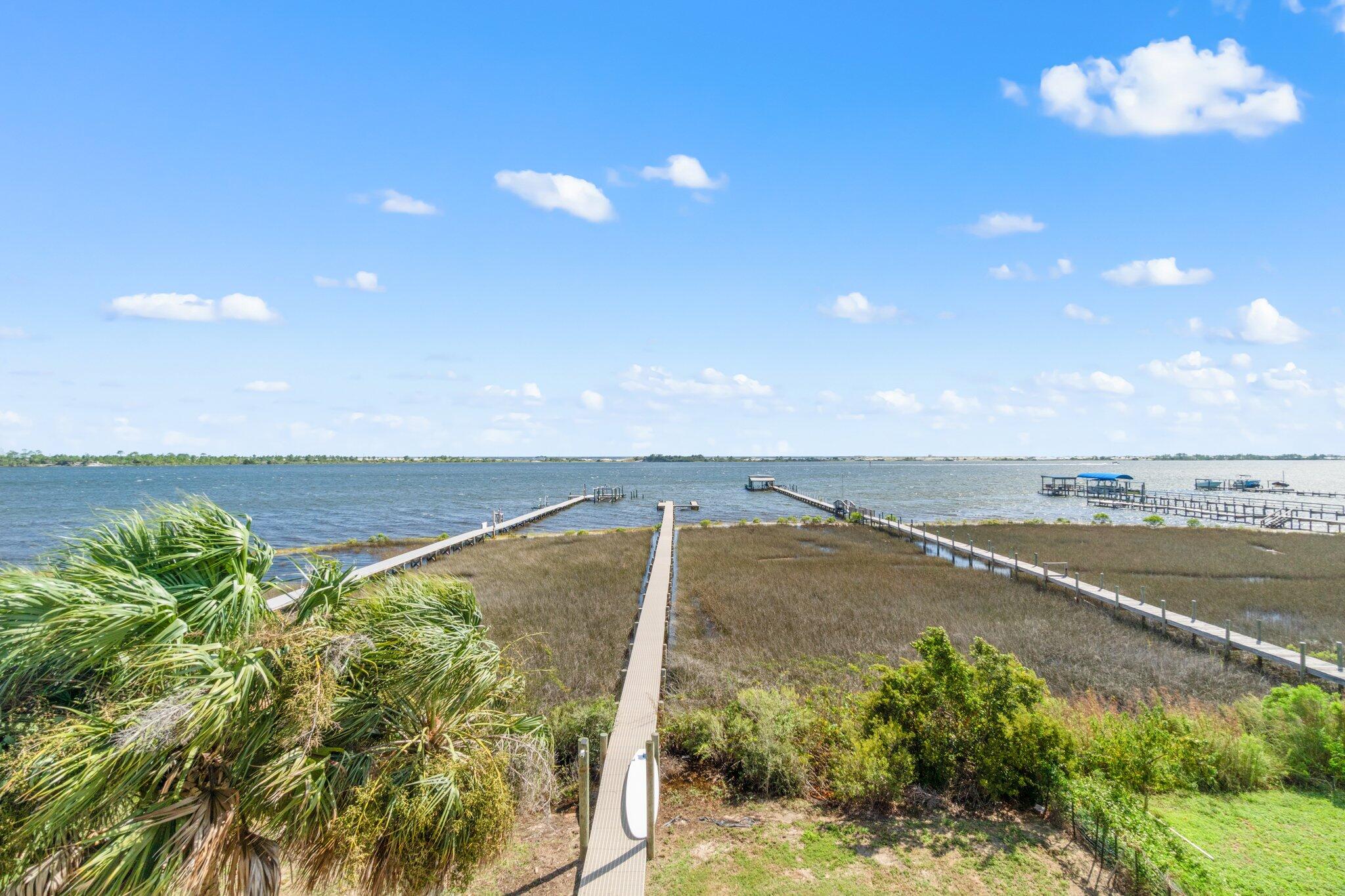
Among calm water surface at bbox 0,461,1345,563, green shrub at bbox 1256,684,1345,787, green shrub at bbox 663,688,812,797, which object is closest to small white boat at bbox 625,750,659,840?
green shrub at bbox 663,688,812,797

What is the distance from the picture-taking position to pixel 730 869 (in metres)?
7.94

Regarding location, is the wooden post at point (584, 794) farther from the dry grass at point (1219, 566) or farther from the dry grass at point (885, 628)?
the dry grass at point (1219, 566)

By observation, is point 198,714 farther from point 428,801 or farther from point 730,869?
point 730,869

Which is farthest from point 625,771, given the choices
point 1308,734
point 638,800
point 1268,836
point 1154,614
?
point 1154,614

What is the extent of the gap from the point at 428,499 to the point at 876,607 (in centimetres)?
7459

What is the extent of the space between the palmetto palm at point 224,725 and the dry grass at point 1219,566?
77.2 feet

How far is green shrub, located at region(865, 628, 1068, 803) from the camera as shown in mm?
9367

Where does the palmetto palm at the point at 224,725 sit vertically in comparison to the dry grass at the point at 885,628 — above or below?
above

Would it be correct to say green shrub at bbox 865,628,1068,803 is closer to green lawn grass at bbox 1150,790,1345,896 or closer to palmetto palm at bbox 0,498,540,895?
green lawn grass at bbox 1150,790,1345,896

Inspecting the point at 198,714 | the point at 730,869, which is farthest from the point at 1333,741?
the point at 198,714

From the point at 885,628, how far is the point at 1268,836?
→ 39.3 feet

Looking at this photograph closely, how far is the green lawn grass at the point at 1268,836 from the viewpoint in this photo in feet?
24.0

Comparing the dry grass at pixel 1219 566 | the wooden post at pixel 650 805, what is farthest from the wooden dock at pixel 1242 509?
the wooden post at pixel 650 805

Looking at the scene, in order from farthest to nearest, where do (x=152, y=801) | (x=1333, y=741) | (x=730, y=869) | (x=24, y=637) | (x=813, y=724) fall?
(x=813, y=724), (x=1333, y=741), (x=730, y=869), (x=152, y=801), (x=24, y=637)
